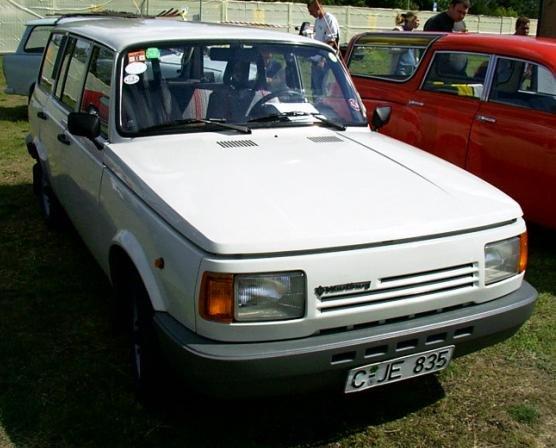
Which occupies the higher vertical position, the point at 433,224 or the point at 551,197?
the point at 433,224

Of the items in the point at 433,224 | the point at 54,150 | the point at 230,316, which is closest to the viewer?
the point at 230,316

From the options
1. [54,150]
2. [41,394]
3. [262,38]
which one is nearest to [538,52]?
[262,38]

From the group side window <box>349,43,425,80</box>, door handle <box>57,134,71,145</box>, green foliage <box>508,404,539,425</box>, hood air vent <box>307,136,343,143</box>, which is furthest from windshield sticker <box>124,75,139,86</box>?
side window <box>349,43,425,80</box>

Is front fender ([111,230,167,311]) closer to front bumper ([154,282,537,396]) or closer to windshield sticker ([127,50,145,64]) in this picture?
front bumper ([154,282,537,396])

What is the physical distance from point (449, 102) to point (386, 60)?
1282 millimetres

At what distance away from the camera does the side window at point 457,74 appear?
578 centimetres

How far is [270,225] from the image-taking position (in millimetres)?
2584

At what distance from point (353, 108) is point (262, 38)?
74cm

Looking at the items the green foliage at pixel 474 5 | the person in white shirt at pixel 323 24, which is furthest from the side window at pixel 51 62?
the green foliage at pixel 474 5

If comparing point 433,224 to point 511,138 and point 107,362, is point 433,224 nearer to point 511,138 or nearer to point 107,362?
point 107,362

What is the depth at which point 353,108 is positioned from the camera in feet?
13.9

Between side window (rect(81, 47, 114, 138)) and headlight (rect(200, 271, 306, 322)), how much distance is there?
156 centimetres

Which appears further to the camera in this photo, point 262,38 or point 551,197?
point 551,197

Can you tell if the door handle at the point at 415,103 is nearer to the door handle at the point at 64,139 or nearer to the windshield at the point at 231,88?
the windshield at the point at 231,88
